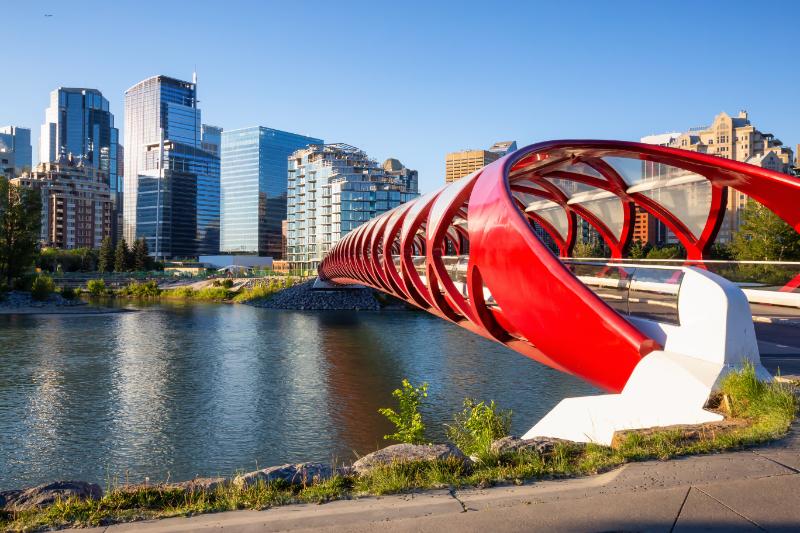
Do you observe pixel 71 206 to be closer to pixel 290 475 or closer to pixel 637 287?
pixel 637 287

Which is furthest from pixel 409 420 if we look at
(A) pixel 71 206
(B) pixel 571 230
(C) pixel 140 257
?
(A) pixel 71 206

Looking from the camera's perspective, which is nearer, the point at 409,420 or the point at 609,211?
the point at 409,420

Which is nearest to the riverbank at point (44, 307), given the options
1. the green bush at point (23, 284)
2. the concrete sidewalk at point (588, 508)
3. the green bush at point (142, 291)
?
the green bush at point (23, 284)

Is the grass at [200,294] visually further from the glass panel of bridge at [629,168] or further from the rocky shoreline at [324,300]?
the glass panel of bridge at [629,168]

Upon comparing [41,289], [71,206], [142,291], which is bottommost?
[142,291]

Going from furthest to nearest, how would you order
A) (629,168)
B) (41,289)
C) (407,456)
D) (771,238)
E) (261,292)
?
1. (261,292)
2. (41,289)
3. (771,238)
4. (629,168)
5. (407,456)

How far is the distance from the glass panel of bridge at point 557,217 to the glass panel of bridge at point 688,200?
5572 millimetres

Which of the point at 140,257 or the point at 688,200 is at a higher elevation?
the point at 688,200

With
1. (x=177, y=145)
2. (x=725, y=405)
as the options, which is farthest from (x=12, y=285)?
(x=177, y=145)

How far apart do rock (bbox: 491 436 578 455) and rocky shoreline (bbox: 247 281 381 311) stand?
159 ft

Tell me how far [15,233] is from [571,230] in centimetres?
5301

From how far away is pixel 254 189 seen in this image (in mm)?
150250

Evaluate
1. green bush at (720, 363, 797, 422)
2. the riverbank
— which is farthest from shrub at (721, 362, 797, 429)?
the riverbank

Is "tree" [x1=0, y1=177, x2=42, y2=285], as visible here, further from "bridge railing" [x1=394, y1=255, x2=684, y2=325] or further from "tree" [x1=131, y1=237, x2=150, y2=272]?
"bridge railing" [x1=394, y1=255, x2=684, y2=325]
